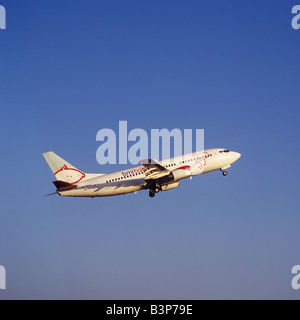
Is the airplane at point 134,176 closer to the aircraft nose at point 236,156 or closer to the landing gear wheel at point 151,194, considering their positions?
the landing gear wheel at point 151,194

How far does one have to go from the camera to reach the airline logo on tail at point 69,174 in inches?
3206

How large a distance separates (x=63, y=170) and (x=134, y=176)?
1125 cm

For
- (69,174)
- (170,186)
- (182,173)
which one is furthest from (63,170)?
(182,173)

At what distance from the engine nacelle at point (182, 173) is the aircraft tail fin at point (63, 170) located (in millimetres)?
14182

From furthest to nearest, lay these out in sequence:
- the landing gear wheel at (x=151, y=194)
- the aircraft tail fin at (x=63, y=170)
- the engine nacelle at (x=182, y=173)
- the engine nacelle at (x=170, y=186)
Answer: the engine nacelle at (x=170, y=186) < the aircraft tail fin at (x=63, y=170) < the landing gear wheel at (x=151, y=194) < the engine nacelle at (x=182, y=173)

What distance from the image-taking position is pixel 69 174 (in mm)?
81875

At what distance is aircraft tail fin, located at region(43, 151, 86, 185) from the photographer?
81.5 m

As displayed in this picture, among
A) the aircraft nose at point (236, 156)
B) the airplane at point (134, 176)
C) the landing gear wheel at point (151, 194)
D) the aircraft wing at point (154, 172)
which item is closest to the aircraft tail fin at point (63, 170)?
the airplane at point (134, 176)

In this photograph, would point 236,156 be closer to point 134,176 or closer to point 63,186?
point 134,176

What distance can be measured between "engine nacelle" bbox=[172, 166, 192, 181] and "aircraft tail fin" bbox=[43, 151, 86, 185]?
14182 millimetres
